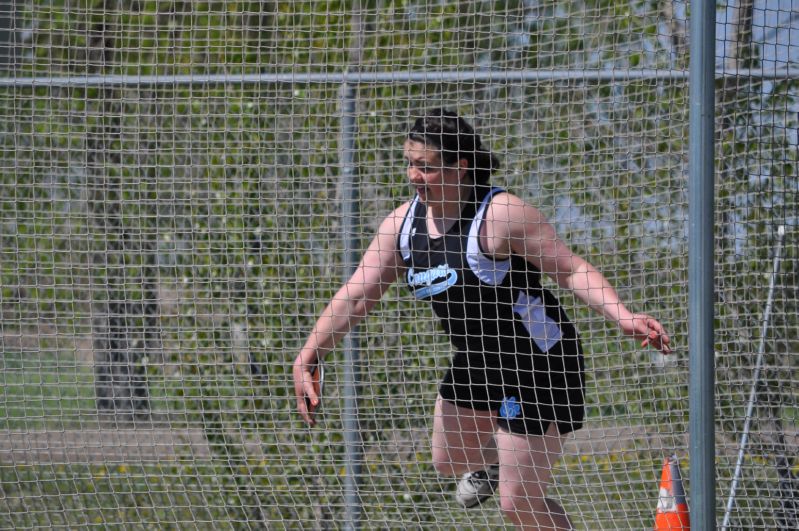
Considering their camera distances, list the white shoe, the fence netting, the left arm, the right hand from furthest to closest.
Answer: the fence netting < the white shoe < the right hand < the left arm

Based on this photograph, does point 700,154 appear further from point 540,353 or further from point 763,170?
point 763,170

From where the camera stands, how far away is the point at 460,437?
346 cm

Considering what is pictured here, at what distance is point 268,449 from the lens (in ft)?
14.6

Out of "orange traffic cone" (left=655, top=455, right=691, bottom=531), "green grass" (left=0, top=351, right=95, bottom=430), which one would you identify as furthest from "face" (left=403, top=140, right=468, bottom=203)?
"green grass" (left=0, top=351, right=95, bottom=430)

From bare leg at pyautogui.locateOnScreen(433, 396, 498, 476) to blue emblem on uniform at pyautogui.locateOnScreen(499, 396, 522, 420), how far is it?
0.43 feet

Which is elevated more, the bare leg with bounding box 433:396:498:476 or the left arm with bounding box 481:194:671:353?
the left arm with bounding box 481:194:671:353

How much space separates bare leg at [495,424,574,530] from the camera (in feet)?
10.3

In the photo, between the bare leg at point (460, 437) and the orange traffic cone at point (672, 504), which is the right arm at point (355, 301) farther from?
the orange traffic cone at point (672, 504)

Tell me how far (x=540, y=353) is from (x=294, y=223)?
1.56m

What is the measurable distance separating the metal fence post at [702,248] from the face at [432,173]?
3.08 ft

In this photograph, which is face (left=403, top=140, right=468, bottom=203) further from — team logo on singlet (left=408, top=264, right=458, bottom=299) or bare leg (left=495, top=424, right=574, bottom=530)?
bare leg (left=495, top=424, right=574, bottom=530)

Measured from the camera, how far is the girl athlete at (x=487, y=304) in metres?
3.14

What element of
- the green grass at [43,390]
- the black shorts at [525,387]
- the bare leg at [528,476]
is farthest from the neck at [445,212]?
the green grass at [43,390]

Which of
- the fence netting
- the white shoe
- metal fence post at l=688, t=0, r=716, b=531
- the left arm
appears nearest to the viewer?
metal fence post at l=688, t=0, r=716, b=531
